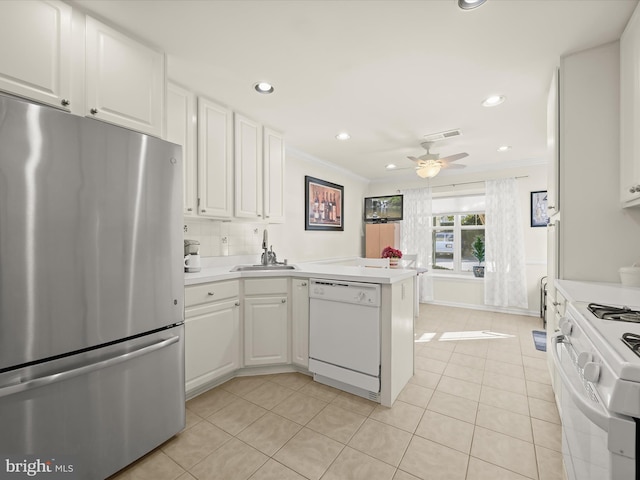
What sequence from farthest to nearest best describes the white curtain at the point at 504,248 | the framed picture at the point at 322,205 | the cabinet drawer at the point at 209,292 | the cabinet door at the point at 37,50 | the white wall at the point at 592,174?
1. the white curtain at the point at 504,248
2. the framed picture at the point at 322,205
3. the cabinet drawer at the point at 209,292
4. the white wall at the point at 592,174
5. the cabinet door at the point at 37,50

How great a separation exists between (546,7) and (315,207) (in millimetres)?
3259

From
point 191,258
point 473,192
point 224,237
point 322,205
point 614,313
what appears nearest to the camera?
point 614,313

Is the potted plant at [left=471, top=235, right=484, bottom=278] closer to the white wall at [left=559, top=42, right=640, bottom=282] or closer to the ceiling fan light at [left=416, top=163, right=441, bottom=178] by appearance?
the ceiling fan light at [left=416, top=163, right=441, bottom=178]

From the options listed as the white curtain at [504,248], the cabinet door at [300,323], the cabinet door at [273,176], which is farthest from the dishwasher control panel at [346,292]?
the white curtain at [504,248]

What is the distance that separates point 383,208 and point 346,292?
12.7 ft

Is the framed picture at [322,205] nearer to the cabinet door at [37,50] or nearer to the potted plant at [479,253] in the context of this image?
the potted plant at [479,253]

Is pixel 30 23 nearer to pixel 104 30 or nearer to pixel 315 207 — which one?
pixel 104 30

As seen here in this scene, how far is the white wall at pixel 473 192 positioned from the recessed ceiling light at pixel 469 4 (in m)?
3.88

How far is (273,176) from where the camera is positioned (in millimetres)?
3154

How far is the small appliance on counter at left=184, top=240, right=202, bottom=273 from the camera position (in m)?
2.41

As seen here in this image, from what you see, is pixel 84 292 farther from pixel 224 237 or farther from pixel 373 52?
pixel 373 52

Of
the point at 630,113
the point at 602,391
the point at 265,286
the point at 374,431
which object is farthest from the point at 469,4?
the point at 374,431

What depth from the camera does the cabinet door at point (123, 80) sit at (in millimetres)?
1569

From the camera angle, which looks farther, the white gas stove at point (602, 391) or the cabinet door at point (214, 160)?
the cabinet door at point (214, 160)
